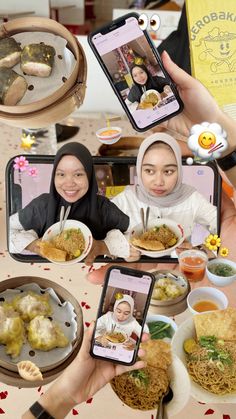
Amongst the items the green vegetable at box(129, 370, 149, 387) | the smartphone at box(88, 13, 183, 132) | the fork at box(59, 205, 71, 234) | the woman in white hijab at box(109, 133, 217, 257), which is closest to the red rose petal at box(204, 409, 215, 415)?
the green vegetable at box(129, 370, 149, 387)

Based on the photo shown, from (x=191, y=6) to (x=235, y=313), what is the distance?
2.16 ft

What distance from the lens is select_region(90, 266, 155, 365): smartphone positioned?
950 mm

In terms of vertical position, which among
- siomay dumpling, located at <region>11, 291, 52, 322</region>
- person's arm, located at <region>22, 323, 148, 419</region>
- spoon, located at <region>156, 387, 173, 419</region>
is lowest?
spoon, located at <region>156, 387, 173, 419</region>

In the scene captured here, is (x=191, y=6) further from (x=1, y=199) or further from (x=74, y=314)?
(x=74, y=314)

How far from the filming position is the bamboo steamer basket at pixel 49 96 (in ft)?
2.98

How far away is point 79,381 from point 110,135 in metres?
0.53

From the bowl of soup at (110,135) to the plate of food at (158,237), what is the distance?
20 cm

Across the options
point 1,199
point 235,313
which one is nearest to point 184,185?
point 235,313

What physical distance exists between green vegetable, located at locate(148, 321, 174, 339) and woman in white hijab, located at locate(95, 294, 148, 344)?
3.1 inches

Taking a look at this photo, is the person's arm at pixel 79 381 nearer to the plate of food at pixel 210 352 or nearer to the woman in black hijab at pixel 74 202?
the plate of food at pixel 210 352

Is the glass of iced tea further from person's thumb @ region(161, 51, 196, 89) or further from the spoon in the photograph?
person's thumb @ region(161, 51, 196, 89)

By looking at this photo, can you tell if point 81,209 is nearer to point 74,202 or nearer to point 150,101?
point 74,202

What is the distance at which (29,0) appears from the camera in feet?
3.55

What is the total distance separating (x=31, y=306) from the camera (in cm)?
104
